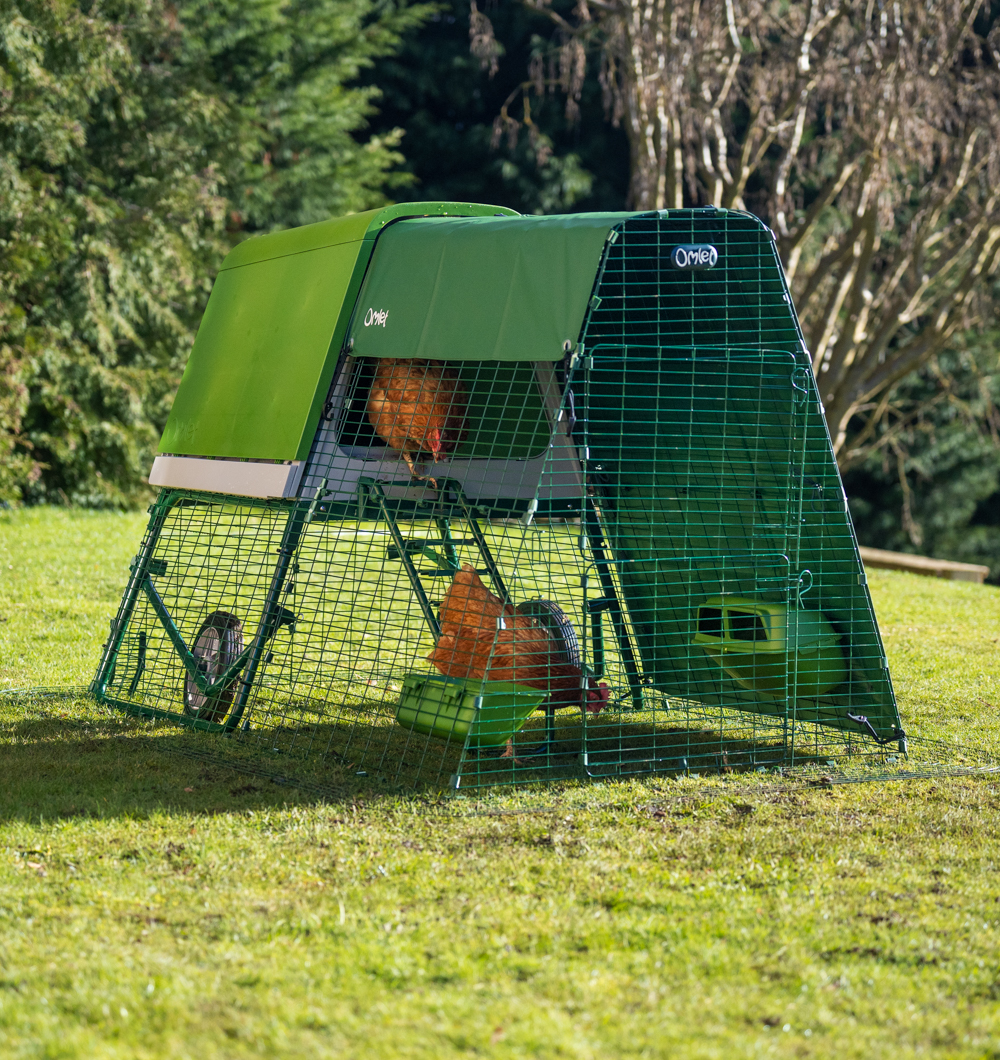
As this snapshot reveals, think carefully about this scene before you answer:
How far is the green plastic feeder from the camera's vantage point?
5.30 m

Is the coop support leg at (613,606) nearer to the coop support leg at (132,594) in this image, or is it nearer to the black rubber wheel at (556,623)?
the black rubber wheel at (556,623)

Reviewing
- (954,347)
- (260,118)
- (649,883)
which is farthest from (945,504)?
(649,883)

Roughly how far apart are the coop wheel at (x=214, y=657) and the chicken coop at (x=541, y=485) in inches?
0.5

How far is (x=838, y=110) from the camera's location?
14.8m

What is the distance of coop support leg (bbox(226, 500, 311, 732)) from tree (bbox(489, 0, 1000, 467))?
9272mm

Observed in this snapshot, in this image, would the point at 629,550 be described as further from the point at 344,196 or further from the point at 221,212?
the point at 344,196

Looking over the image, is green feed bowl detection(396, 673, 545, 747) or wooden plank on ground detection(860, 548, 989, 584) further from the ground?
wooden plank on ground detection(860, 548, 989, 584)

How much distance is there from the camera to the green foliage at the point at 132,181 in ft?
51.7

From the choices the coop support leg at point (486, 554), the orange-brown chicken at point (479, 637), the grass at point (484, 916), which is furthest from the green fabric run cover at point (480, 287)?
the grass at point (484, 916)

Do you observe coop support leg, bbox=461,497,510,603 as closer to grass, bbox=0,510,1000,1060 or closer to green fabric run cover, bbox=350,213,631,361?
green fabric run cover, bbox=350,213,631,361

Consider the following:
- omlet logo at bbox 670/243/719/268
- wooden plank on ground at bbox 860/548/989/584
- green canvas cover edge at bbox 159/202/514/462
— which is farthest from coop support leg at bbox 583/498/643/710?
wooden plank on ground at bbox 860/548/989/584

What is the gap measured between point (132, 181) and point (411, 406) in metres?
14.7

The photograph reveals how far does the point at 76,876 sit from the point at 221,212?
1530 centimetres

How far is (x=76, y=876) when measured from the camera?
3.76 metres
